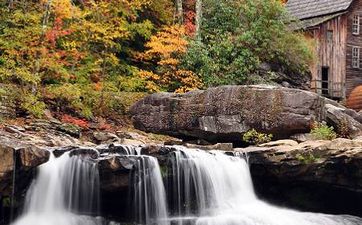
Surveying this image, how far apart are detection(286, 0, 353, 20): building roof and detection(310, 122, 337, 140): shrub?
14060mm

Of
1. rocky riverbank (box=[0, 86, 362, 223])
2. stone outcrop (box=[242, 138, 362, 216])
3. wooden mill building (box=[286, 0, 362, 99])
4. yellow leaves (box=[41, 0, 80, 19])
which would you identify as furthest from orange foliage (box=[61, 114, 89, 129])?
wooden mill building (box=[286, 0, 362, 99])

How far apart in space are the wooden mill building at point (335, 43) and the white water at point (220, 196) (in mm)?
14839

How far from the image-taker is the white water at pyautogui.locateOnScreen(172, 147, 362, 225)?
11000 millimetres

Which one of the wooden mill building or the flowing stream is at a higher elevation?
the wooden mill building

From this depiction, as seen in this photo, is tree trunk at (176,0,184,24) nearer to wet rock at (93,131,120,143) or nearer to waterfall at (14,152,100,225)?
wet rock at (93,131,120,143)

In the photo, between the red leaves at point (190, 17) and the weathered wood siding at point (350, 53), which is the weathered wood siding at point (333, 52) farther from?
the red leaves at point (190, 17)

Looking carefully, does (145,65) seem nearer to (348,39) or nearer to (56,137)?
(56,137)

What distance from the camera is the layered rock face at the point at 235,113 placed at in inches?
555

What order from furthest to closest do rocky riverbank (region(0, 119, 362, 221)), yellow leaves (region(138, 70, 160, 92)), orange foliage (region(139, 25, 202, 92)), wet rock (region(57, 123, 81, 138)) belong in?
orange foliage (region(139, 25, 202, 92))
yellow leaves (region(138, 70, 160, 92))
wet rock (region(57, 123, 81, 138))
rocky riverbank (region(0, 119, 362, 221))

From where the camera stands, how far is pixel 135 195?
415 inches

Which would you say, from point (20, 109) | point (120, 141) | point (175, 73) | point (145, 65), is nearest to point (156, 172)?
point (120, 141)

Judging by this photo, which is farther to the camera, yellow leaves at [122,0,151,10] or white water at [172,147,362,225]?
yellow leaves at [122,0,151,10]

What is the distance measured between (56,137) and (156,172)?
3.53m

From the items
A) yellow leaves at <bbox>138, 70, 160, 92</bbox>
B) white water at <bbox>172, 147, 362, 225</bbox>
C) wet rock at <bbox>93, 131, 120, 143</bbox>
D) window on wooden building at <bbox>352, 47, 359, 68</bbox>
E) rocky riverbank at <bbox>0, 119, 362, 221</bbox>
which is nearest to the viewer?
rocky riverbank at <bbox>0, 119, 362, 221</bbox>
